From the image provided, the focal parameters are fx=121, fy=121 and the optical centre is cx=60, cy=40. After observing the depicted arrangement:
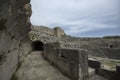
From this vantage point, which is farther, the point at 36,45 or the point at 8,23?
the point at 36,45

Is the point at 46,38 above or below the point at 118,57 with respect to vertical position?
above

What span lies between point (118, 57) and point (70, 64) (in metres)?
8.14

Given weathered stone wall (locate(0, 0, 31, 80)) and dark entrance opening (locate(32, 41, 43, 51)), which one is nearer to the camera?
weathered stone wall (locate(0, 0, 31, 80))

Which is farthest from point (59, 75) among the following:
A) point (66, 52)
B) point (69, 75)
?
point (66, 52)

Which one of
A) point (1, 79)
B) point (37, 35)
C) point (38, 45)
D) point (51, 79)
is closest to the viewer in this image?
point (1, 79)

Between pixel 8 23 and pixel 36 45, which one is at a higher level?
pixel 8 23

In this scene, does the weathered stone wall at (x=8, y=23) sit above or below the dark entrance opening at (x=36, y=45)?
above

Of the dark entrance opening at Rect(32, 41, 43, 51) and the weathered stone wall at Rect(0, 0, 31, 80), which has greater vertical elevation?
the weathered stone wall at Rect(0, 0, 31, 80)

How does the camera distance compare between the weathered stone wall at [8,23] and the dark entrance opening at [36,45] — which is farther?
the dark entrance opening at [36,45]

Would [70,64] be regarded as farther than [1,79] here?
Yes

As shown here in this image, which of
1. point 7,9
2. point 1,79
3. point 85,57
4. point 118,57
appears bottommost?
point 118,57

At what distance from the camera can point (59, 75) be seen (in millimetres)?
5047

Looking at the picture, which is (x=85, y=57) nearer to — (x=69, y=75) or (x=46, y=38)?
(x=69, y=75)

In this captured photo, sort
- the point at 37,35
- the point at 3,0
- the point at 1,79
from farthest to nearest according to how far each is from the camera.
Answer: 1. the point at 37,35
2. the point at 1,79
3. the point at 3,0
